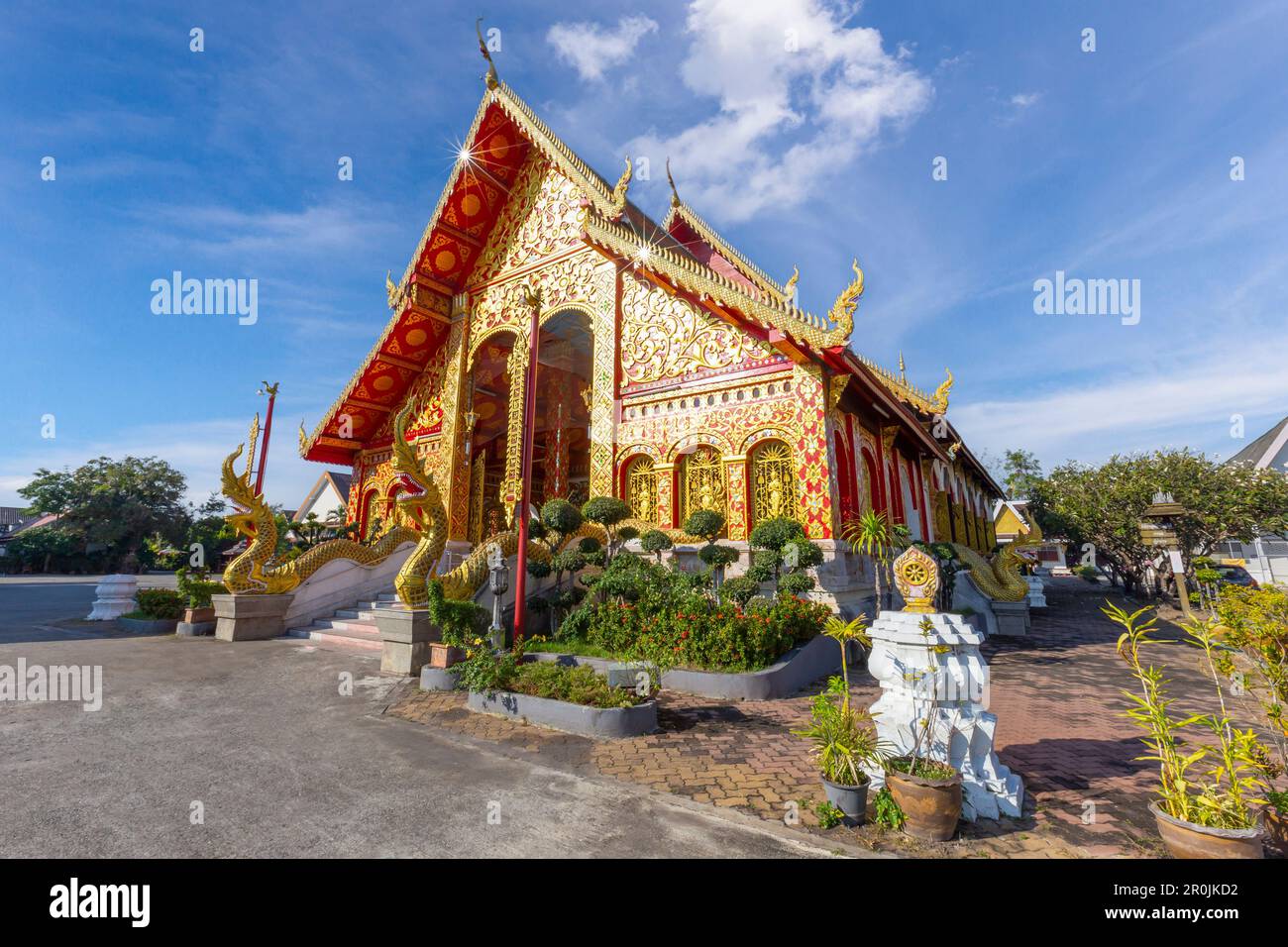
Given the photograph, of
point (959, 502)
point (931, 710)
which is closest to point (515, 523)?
point (931, 710)

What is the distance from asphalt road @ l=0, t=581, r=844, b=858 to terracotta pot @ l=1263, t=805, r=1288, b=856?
101 inches

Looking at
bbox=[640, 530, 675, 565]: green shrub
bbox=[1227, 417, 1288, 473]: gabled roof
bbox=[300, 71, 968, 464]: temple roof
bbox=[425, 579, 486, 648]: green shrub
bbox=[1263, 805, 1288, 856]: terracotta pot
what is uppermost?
bbox=[300, 71, 968, 464]: temple roof

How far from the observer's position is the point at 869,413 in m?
13.6

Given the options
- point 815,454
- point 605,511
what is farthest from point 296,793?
point 815,454

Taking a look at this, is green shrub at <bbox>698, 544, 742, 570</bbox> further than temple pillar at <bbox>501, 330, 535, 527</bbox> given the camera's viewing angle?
No

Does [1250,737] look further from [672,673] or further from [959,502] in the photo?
[959,502]

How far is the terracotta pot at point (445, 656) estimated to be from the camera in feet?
24.9

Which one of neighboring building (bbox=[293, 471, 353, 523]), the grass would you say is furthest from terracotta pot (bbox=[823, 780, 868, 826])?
neighboring building (bbox=[293, 471, 353, 523])

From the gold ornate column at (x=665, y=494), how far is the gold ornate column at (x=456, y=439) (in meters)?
6.81

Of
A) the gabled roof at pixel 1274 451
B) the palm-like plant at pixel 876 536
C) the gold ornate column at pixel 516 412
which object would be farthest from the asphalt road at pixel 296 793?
the gabled roof at pixel 1274 451

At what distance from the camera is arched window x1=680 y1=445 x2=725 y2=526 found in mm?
11703

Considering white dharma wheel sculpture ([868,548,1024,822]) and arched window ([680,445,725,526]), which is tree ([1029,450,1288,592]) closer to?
arched window ([680,445,725,526])

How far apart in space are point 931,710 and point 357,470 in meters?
19.4

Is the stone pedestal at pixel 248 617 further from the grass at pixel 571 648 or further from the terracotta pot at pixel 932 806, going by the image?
the terracotta pot at pixel 932 806
